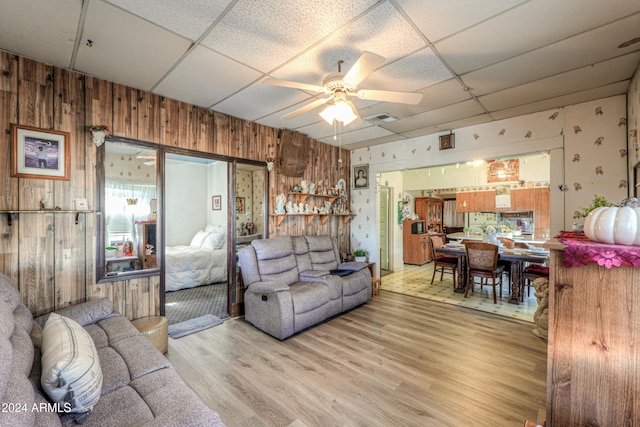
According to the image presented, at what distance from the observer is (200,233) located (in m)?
6.30

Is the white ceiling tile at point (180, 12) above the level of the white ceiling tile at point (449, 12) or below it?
above

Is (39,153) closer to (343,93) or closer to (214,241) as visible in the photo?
(343,93)

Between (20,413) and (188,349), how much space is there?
6.77ft

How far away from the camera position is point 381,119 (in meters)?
3.79

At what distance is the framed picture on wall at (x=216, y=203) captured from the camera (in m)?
6.56

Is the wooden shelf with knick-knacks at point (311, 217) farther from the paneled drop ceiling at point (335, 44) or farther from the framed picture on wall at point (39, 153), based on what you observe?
the framed picture on wall at point (39, 153)

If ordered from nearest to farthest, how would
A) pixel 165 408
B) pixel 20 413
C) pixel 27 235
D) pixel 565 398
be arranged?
pixel 20 413 < pixel 165 408 < pixel 565 398 < pixel 27 235

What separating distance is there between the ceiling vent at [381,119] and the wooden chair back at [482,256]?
2.45 metres

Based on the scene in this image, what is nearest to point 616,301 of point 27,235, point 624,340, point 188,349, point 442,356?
point 624,340

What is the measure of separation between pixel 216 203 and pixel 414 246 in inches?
209

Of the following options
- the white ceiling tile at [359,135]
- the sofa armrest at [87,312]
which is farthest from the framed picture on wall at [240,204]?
the sofa armrest at [87,312]

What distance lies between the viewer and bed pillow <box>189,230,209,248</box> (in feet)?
19.9

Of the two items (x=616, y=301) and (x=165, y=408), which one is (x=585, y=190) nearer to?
(x=616, y=301)

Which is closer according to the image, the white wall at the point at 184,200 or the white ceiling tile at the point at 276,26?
the white ceiling tile at the point at 276,26
